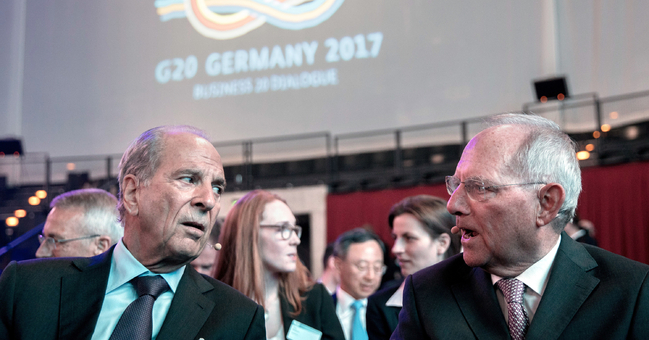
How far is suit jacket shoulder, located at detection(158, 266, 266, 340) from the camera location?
1.66 m

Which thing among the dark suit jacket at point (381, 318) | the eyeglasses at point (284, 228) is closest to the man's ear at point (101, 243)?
the eyeglasses at point (284, 228)

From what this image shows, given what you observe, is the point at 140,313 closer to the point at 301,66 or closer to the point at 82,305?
the point at 82,305

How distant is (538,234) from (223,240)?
5.77 feet

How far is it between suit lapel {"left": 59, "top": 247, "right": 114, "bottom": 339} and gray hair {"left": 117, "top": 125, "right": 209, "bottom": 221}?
20 cm

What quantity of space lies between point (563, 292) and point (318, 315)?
1.49 metres

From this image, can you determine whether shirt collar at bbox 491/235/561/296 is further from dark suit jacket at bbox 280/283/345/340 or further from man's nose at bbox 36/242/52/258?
man's nose at bbox 36/242/52/258

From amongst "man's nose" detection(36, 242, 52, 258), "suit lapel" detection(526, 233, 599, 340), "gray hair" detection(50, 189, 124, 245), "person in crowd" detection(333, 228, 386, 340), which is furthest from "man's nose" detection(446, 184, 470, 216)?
Answer: "person in crowd" detection(333, 228, 386, 340)

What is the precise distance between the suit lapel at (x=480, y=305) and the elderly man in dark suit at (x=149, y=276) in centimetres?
66

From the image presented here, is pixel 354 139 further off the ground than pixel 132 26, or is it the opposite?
pixel 132 26

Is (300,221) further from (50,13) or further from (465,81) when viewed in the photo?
(50,13)

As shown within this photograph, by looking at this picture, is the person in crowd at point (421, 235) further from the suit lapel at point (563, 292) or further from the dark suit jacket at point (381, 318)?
the suit lapel at point (563, 292)

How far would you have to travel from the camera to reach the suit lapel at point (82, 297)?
1581mm

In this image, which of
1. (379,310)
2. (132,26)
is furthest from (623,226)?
(132,26)

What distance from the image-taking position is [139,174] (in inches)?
68.1
